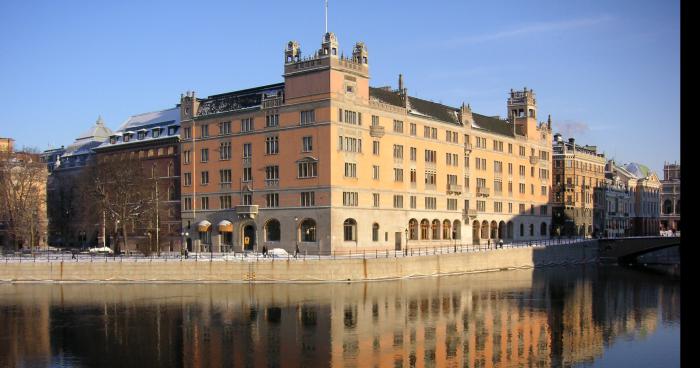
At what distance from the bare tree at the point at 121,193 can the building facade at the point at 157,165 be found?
150cm

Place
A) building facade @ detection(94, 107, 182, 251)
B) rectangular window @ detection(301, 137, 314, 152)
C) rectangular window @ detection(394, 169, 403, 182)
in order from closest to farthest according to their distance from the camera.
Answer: rectangular window @ detection(301, 137, 314, 152) → rectangular window @ detection(394, 169, 403, 182) → building facade @ detection(94, 107, 182, 251)

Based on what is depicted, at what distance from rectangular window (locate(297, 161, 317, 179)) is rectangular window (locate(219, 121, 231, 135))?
16770 millimetres

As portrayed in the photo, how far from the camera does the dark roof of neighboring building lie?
121 m

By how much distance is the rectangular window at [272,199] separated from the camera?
368 ft

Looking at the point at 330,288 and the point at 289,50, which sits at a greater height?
the point at 289,50

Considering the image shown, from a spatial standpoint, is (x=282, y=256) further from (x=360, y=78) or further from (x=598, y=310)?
(x=598, y=310)

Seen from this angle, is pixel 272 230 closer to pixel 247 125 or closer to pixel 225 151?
pixel 225 151

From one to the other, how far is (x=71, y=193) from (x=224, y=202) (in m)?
45.0

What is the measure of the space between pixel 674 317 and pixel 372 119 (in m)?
56.2

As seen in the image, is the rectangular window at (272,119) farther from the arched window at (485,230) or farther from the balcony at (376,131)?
the arched window at (485,230)

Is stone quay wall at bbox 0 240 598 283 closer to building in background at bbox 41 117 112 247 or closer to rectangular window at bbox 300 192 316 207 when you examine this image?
rectangular window at bbox 300 192 316 207

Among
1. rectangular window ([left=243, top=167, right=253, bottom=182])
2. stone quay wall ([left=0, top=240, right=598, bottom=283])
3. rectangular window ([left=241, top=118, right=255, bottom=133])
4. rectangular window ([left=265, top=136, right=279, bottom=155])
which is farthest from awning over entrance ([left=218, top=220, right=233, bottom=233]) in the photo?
stone quay wall ([left=0, top=240, right=598, bottom=283])

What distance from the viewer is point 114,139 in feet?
470
